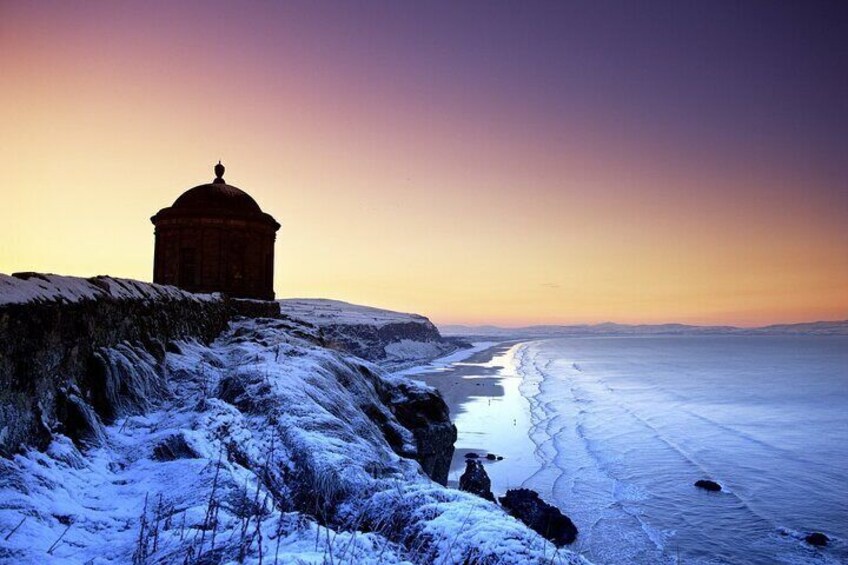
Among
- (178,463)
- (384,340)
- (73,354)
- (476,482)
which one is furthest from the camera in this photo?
(384,340)

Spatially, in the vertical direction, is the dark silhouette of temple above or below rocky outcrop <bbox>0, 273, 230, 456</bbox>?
above

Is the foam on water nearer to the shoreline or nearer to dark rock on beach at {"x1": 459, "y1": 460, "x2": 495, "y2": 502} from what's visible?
the shoreline

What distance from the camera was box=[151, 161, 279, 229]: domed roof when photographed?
26.7m

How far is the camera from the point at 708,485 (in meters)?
20.9

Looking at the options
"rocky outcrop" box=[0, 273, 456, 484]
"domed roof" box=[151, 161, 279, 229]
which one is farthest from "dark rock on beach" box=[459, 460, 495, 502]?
"domed roof" box=[151, 161, 279, 229]

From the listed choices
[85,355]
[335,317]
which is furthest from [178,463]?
[335,317]

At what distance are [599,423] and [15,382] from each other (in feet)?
116

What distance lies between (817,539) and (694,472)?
744cm

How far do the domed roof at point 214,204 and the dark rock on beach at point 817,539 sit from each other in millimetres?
27975

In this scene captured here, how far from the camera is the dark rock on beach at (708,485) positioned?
20.7 meters

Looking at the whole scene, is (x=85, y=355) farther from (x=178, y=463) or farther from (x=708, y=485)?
(x=708, y=485)

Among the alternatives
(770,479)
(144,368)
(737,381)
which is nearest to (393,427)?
(144,368)

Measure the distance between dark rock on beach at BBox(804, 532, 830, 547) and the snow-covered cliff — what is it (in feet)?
49.9

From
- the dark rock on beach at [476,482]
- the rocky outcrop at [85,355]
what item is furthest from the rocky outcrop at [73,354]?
the dark rock on beach at [476,482]
